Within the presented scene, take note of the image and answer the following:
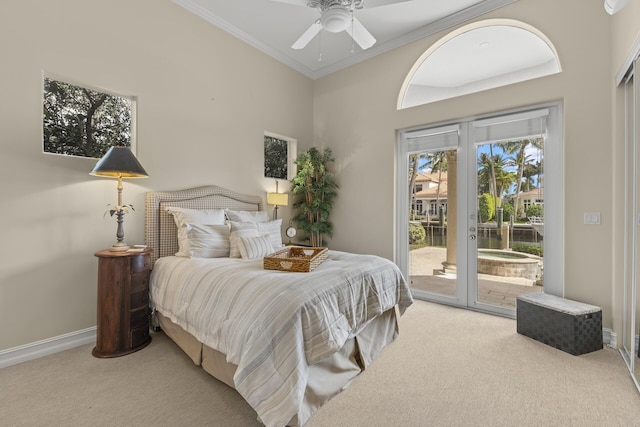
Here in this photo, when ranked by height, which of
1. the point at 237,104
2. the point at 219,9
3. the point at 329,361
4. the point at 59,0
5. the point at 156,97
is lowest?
the point at 329,361

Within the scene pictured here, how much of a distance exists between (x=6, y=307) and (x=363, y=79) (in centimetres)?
473

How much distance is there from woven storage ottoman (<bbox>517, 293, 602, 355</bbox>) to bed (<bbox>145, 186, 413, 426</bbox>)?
1194mm

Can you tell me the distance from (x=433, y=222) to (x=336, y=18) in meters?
2.75

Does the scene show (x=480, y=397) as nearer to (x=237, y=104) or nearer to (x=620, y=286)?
(x=620, y=286)

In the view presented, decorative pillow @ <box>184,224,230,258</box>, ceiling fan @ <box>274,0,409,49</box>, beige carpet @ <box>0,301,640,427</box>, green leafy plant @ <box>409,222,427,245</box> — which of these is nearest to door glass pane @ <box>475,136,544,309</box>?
green leafy plant @ <box>409,222,427,245</box>

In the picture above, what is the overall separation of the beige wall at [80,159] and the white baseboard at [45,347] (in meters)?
0.05

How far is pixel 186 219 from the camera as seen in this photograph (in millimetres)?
2998

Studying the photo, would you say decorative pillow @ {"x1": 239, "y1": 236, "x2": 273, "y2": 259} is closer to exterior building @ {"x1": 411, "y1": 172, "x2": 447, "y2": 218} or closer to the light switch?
exterior building @ {"x1": 411, "y1": 172, "x2": 447, "y2": 218}

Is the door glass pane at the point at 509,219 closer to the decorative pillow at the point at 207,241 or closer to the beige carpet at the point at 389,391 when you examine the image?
the beige carpet at the point at 389,391

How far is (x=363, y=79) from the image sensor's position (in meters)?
4.47

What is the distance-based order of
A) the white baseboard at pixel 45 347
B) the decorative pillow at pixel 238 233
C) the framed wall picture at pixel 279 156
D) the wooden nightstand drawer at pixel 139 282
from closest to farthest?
the white baseboard at pixel 45 347 → the wooden nightstand drawer at pixel 139 282 → the decorative pillow at pixel 238 233 → the framed wall picture at pixel 279 156

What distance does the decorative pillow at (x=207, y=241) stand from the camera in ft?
9.16

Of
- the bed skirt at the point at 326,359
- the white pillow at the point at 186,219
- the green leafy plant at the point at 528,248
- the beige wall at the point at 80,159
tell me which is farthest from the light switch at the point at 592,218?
the beige wall at the point at 80,159

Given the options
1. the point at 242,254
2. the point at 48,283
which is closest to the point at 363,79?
the point at 242,254
